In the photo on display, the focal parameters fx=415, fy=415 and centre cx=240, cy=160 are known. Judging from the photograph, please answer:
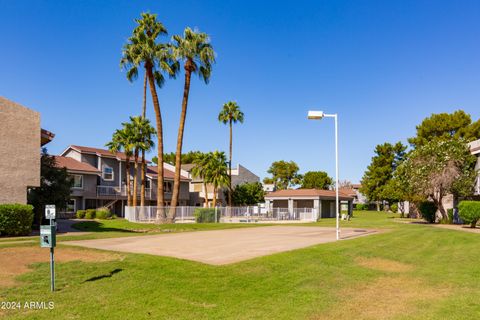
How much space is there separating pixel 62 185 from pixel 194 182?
3866 cm

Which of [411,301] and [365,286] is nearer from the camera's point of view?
[411,301]

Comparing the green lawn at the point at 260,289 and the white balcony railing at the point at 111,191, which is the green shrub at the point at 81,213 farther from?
the green lawn at the point at 260,289

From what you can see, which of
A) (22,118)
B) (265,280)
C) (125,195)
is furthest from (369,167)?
(265,280)

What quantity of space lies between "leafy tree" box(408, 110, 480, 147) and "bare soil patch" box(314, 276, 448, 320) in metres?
52.8

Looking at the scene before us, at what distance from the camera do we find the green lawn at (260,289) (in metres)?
7.98

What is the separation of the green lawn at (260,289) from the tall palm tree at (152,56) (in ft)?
75.3

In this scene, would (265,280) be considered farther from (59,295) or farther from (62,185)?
(62,185)

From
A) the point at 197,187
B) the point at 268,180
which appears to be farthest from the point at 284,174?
the point at 197,187

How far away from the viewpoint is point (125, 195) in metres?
53.2

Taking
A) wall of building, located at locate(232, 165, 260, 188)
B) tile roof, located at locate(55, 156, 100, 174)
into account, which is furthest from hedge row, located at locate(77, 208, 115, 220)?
→ wall of building, located at locate(232, 165, 260, 188)

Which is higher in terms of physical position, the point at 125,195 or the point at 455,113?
the point at 455,113

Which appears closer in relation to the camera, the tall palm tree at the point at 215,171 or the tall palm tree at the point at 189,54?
the tall palm tree at the point at 189,54

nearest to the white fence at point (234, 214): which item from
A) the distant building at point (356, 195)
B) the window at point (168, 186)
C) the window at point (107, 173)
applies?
the window at point (107, 173)

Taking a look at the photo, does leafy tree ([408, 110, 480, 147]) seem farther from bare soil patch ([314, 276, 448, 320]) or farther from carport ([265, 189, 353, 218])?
bare soil patch ([314, 276, 448, 320])
